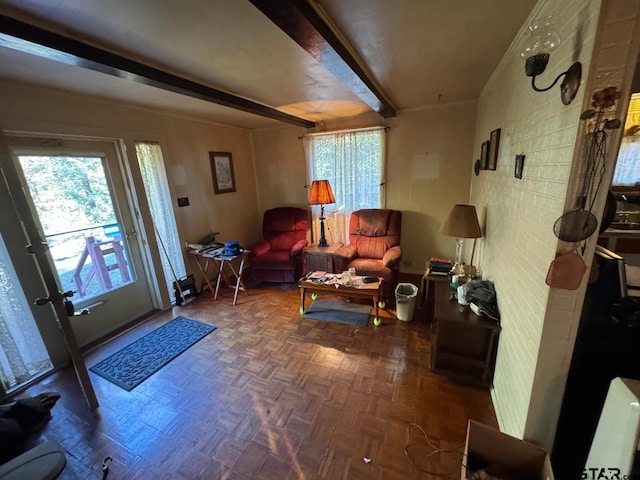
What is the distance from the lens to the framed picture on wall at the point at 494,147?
6.52 ft

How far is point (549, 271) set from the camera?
3.39 ft

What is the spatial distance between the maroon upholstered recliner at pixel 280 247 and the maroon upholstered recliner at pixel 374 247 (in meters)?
0.65

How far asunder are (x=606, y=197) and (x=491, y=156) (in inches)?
54.7

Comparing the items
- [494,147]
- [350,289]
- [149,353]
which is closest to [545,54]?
[494,147]

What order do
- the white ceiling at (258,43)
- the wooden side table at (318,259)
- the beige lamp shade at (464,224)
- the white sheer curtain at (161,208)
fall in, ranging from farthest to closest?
the wooden side table at (318,259) → the white sheer curtain at (161,208) → the beige lamp shade at (464,224) → the white ceiling at (258,43)

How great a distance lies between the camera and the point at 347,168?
3.72m

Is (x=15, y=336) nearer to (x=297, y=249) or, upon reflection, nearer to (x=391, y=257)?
(x=297, y=249)

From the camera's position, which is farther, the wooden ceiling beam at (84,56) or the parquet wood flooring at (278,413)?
the parquet wood flooring at (278,413)

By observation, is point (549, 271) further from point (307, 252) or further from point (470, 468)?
point (307, 252)

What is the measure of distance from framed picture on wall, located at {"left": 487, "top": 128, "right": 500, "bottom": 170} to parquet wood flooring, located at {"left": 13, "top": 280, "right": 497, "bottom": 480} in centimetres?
160

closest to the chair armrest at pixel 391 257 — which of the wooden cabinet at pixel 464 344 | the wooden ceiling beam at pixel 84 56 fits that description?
the wooden cabinet at pixel 464 344

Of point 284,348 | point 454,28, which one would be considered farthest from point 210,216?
point 454,28

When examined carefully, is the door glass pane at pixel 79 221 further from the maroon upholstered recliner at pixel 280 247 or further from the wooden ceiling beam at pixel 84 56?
the maroon upholstered recliner at pixel 280 247

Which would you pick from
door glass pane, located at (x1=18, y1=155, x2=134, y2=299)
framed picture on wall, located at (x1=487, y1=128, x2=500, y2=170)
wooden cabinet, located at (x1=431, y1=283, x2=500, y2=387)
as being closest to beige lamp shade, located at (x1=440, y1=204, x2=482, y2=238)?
framed picture on wall, located at (x1=487, y1=128, x2=500, y2=170)
